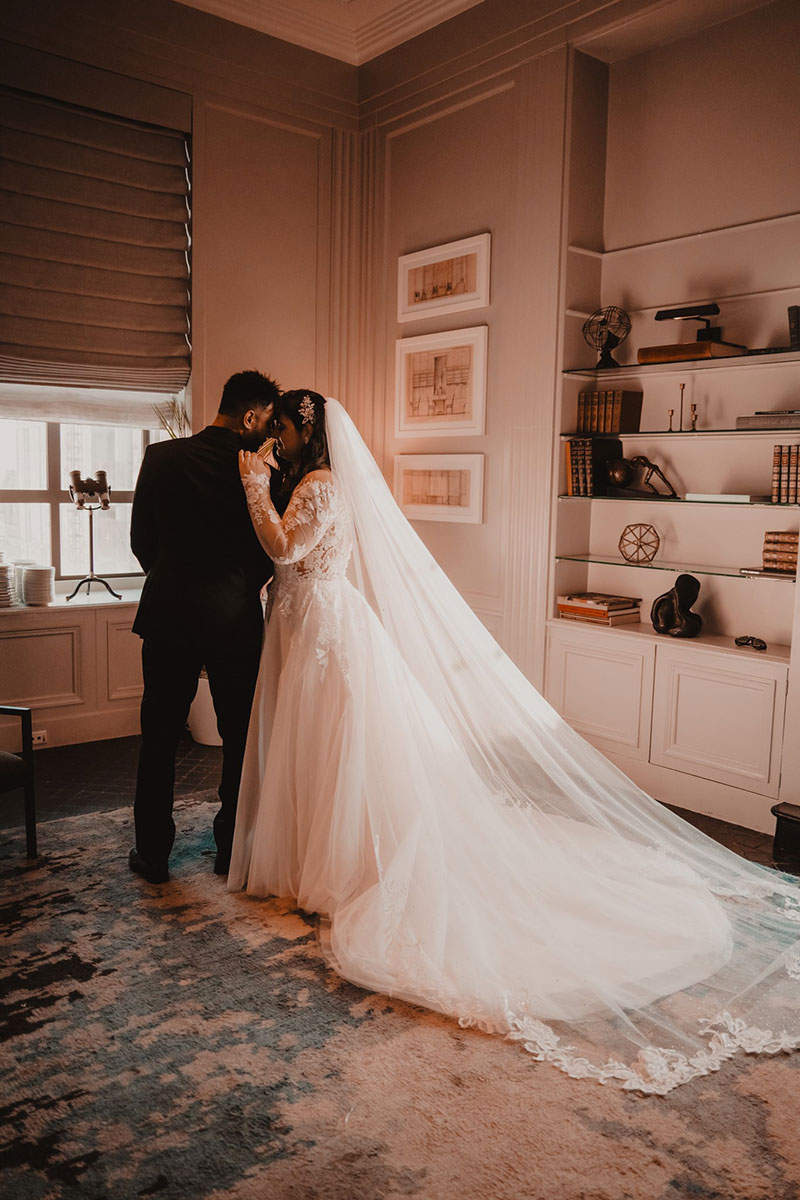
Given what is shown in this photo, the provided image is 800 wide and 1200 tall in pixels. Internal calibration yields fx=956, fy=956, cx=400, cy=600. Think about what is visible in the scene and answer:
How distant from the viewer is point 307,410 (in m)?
3.37

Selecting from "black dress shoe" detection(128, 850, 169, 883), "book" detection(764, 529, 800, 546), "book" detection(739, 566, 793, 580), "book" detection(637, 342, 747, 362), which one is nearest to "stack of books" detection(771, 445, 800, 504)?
"book" detection(764, 529, 800, 546)

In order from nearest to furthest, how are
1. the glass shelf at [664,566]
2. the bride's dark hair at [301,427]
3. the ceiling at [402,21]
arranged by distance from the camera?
the bride's dark hair at [301,427]
the glass shelf at [664,566]
the ceiling at [402,21]

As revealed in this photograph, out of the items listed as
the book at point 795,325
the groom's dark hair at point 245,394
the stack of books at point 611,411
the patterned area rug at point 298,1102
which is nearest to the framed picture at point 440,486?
the stack of books at point 611,411

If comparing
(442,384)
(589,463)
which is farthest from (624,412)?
(442,384)

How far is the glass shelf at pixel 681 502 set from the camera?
407 centimetres

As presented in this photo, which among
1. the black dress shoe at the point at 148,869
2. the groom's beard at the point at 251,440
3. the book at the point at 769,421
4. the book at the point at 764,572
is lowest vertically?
the black dress shoe at the point at 148,869

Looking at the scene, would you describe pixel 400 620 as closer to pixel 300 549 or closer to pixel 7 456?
pixel 300 549

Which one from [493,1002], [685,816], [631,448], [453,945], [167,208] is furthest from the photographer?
[167,208]

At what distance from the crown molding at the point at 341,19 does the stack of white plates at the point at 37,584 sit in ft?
10.4

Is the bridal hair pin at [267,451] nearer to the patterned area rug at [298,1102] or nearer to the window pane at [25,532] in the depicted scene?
the patterned area rug at [298,1102]

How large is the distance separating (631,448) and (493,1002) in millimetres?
3146

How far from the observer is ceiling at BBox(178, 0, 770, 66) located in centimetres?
438

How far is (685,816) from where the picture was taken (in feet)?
14.2

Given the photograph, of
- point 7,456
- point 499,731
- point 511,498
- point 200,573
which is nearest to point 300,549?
point 200,573
